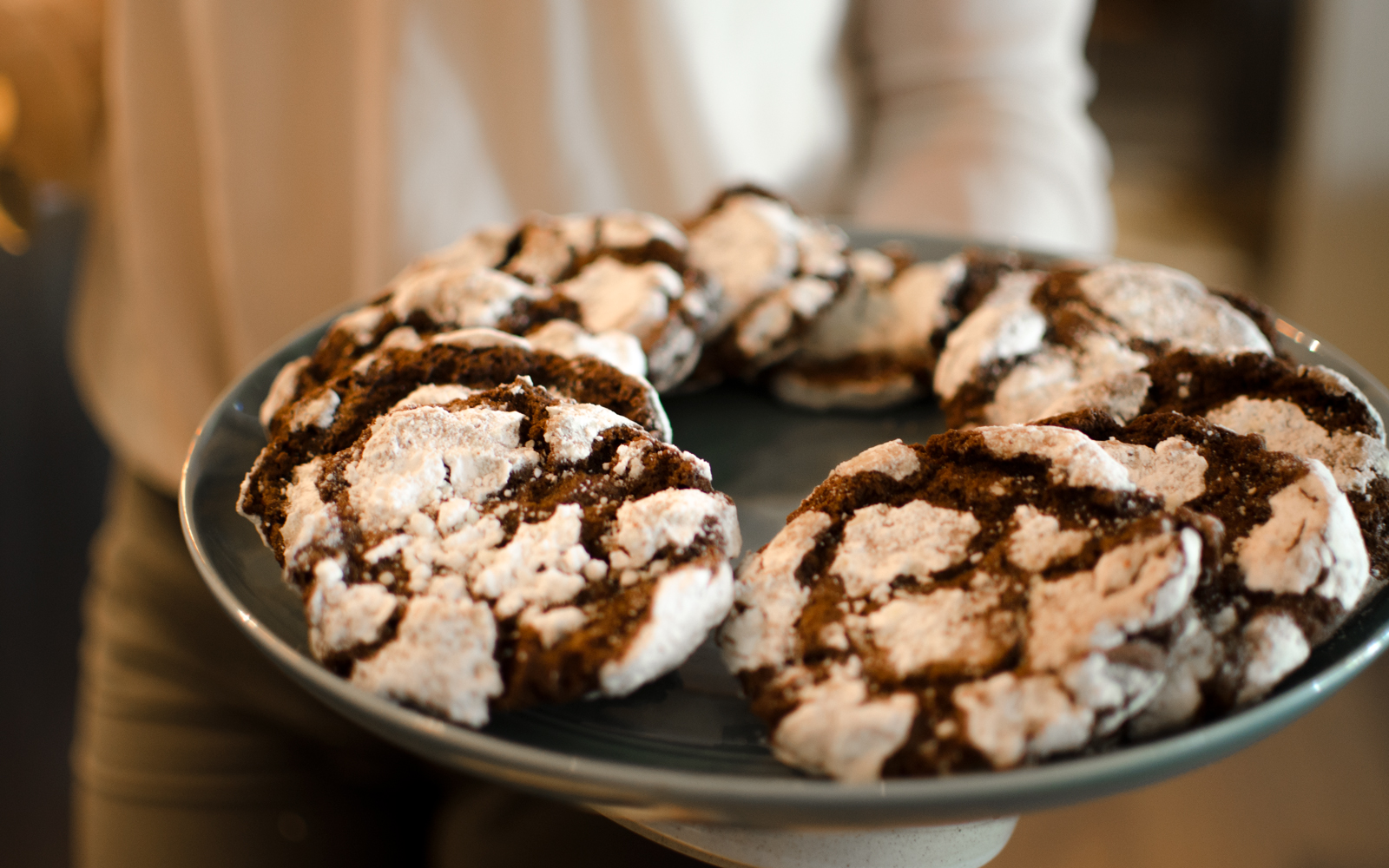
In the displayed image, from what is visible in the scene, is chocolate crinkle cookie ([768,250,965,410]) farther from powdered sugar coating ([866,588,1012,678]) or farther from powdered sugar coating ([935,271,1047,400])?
powdered sugar coating ([866,588,1012,678])

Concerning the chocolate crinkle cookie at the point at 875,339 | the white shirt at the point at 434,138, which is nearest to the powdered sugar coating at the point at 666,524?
the chocolate crinkle cookie at the point at 875,339

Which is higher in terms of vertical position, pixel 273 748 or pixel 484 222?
pixel 484 222

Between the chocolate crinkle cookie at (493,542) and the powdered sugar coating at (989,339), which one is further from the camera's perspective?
the powdered sugar coating at (989,339)

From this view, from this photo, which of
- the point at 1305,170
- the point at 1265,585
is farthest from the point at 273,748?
the point at 1305,170

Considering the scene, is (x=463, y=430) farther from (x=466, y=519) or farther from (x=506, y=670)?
(x=506, y=670)

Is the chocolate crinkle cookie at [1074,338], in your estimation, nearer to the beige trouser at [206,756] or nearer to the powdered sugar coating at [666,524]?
the powdered sugar coating at [666,524]

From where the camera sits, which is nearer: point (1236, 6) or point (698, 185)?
point (698, 185)

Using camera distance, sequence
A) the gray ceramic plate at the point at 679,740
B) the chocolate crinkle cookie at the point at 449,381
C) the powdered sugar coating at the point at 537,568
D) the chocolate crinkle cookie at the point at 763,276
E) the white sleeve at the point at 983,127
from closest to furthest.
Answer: the gray ceramic plate at the point at 679,740, the powdered sugar coating at the point at 537,568, the chocolate crinkle cookie at the point at 449,381, the chocolate crinkle cookie at the point at 763,276, the white sleeve at the point at 983,127

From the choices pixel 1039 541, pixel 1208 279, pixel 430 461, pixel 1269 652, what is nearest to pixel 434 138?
pixel 430 461
